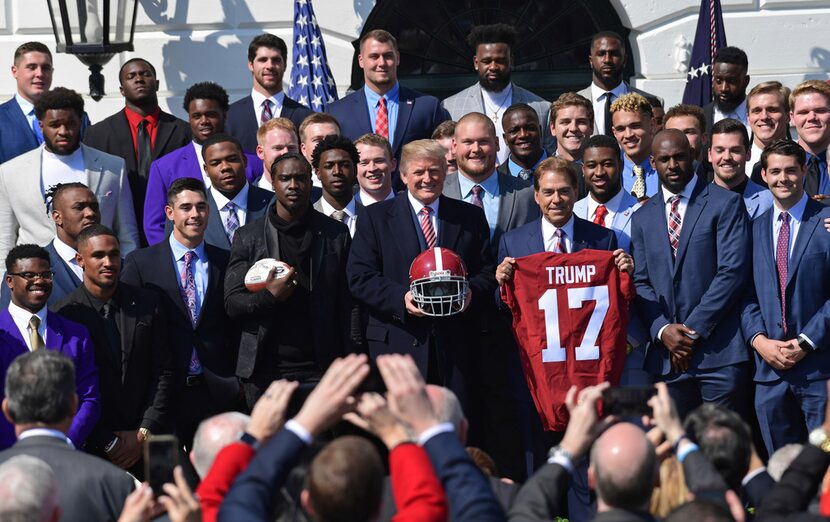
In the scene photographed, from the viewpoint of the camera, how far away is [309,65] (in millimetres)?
12641

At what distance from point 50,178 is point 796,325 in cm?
473

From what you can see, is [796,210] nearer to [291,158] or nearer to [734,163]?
[734,163]

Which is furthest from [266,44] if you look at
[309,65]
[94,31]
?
[94,31]

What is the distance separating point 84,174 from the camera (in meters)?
9.75

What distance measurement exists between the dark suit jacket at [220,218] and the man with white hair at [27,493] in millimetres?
4767

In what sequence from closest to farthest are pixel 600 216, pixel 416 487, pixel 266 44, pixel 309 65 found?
pixel 416 487
pixel 600 216
pixel 266 44
pixel 309 65

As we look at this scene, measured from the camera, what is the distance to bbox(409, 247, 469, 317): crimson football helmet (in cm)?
867

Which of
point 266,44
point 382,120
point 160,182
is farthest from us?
point 266,44

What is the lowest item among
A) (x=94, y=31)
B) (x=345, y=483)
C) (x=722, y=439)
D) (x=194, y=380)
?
(x=194, y=380)

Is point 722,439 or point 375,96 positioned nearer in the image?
point 722,439

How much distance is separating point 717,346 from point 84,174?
411cm

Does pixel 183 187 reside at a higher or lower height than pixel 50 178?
lower

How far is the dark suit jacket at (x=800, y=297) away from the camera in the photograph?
29.5 ft

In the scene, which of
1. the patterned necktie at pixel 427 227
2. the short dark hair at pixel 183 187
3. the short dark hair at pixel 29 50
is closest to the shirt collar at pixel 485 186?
the patterned necktie at pixel 427 227
